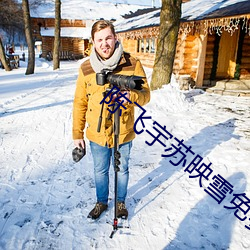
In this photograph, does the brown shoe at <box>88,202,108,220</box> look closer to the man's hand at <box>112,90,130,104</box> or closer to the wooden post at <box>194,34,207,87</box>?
the man's hand at <box>112,90,130,104</box>

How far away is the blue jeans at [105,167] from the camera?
2.24 meters

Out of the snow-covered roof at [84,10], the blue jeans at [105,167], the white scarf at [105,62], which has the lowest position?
the blue jeans at [105,167]

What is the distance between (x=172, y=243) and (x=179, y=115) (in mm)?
4377

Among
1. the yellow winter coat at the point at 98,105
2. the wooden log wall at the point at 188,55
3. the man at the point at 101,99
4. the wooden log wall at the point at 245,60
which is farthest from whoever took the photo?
the wooden log wall at the point at 245,60

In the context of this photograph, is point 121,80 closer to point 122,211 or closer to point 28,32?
point 122,211

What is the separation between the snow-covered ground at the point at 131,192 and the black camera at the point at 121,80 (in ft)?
5.04

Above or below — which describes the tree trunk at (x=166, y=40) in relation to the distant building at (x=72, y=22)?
below

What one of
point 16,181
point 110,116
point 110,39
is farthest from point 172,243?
point 16,181

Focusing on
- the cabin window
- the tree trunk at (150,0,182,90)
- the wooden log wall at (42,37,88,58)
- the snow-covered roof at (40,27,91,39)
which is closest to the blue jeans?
the tree trunk at (150,0,182,90)

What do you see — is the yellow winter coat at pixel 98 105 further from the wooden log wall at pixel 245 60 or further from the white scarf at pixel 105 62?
the wooden log wall at pixel 245 60

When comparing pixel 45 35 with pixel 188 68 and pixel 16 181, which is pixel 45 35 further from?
pixel 16 181

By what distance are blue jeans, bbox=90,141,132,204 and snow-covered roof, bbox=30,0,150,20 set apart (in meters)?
34.0

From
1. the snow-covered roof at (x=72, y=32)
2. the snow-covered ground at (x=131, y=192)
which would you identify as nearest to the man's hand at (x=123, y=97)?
the snow-covered ground at (x=131, y=192)

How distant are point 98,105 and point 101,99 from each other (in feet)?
0.21
